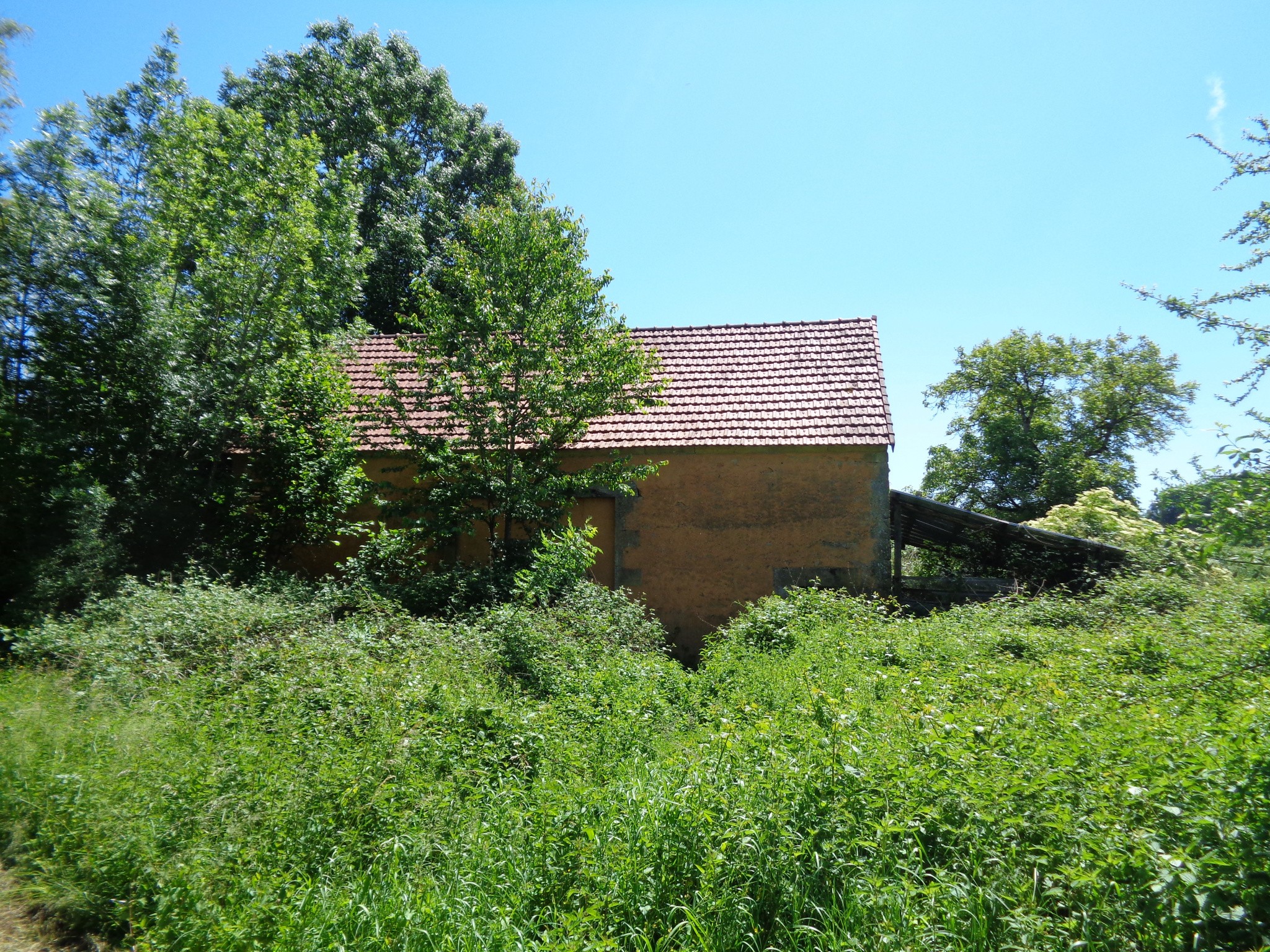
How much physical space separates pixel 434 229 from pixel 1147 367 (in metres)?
25.3

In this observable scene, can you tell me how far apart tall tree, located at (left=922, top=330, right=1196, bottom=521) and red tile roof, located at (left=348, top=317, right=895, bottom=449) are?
14237mm

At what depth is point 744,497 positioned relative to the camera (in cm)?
1281

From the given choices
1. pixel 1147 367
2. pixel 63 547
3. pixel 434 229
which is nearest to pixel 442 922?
pixel 63 547

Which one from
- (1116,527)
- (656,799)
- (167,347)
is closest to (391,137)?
(167,347)

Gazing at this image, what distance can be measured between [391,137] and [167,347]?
46.6 ft

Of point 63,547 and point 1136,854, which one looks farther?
point 63,547

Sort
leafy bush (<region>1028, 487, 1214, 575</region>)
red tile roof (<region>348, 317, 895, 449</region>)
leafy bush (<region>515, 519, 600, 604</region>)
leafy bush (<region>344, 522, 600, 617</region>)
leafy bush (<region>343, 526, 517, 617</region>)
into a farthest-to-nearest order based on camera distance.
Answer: red tile roof (<region>348, 317, 895, 449</region>)
leafy bush (<region>1028, 487, 1214, 575</region>)
leafy bush (<region>343, 526, 517, 617</region>)
leafy bush (<region>344, 522, 600, 617</region>)
leafy bush (<region>515, 519, 600, 604</region>)

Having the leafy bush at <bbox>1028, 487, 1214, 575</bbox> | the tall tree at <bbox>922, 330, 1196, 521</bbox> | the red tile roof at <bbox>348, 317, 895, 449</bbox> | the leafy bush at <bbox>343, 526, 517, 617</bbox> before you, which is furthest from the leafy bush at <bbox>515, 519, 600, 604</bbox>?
the tall tree at <bbox>922, 330, 1196, 521</bbox>

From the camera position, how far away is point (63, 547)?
9781 millimetres

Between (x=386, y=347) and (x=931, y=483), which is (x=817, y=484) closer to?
(x=386, y=347)

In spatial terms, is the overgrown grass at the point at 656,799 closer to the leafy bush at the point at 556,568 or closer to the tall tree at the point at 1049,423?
the leafy bush at the point at 556,568

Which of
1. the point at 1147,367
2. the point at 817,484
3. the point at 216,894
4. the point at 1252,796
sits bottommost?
the point at 216,894

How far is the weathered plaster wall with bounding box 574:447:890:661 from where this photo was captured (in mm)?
12406

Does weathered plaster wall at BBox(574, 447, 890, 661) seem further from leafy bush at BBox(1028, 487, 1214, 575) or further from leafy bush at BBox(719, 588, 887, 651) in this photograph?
leafy bush at BBox(1028, 487, 1214, 575)
